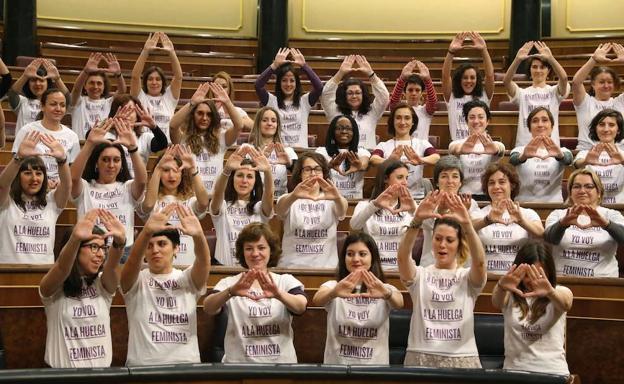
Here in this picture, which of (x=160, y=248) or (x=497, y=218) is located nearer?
(x=160, y=248)

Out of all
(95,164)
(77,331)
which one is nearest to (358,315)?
(77,331)

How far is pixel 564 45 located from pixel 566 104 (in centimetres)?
187

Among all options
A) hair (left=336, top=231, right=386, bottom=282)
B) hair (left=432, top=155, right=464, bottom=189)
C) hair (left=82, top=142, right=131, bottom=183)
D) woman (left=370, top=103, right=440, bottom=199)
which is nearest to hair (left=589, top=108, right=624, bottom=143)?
woman (left=370, top=103, right=440, bottom=199)

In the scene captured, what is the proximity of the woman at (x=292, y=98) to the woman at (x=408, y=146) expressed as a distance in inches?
20.1

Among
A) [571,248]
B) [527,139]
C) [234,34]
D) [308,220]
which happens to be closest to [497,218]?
[571,248]

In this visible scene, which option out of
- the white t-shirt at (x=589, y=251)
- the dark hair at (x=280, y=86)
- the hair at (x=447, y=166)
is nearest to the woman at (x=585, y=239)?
the white t-shirt at (x=589, y=251)

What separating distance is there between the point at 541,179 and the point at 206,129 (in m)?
1.38

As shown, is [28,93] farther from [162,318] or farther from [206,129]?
[162,318]

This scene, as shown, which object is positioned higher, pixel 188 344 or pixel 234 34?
pixel 234 34

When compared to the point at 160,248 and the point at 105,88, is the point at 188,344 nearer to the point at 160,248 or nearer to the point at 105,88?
the point at 160,248

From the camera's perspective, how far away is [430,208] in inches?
119

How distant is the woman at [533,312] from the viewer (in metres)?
2.95

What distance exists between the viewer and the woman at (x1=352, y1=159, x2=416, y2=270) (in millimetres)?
3650

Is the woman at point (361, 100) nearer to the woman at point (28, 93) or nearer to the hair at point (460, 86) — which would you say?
the hair at point (460, 86)
